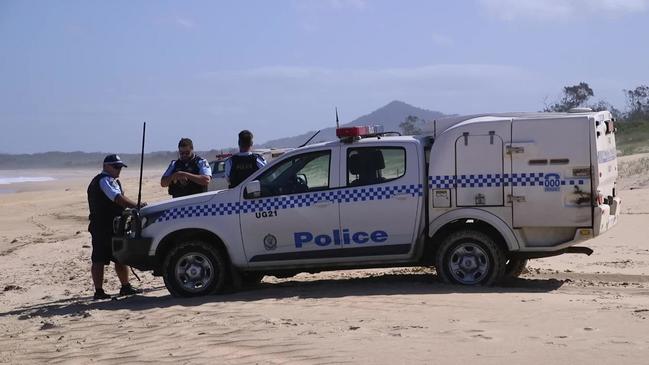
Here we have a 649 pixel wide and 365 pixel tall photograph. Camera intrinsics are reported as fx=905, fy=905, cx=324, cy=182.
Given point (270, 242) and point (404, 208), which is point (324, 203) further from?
point (404, 208)

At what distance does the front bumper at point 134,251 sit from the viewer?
1045 cm

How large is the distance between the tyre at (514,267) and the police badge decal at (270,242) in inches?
108

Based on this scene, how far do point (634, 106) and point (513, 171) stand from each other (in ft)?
163

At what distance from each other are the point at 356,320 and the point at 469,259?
2314mm

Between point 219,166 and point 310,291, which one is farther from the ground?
point 219,166

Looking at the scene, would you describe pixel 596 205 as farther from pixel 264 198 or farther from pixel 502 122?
pixel 264 198

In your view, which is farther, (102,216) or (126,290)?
A: (126,290)

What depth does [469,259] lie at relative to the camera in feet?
32.7

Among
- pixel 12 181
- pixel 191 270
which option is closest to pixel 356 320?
pixel 191 270

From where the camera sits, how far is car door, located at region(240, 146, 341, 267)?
10.1m

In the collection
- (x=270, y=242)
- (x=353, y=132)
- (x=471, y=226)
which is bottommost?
(x=270, y=242)

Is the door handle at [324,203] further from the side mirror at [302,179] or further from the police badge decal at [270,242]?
the police badge decal at [270,242]

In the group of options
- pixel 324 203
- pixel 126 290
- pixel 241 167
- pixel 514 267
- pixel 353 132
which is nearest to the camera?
pixel 324 203

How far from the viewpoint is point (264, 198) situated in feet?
33.7
